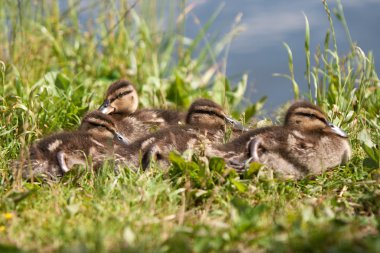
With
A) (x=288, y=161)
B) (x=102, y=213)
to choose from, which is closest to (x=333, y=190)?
(x=288, y=161)

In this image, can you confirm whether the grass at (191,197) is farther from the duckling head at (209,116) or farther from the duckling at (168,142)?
the duckling head at (209,116)

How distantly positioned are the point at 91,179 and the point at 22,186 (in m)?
0.47

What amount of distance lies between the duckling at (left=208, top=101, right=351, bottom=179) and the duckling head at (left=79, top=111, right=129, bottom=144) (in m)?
1.12

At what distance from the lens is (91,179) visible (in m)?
4.73

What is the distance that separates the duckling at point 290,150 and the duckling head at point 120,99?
206 centimetres

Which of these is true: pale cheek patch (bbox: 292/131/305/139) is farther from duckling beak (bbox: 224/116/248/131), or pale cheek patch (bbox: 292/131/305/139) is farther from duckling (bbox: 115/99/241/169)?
duckling beak (bbox: 224/116/248/131)

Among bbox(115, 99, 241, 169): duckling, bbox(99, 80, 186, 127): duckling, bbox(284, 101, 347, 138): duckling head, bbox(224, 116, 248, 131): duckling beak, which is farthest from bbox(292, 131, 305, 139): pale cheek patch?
bbox(99, 80, 186, 127): duckling

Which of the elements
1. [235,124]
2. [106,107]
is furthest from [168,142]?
[106,107]

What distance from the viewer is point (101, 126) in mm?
5727

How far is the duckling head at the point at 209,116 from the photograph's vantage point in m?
5.96

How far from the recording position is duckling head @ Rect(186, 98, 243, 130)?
5961 millimetres

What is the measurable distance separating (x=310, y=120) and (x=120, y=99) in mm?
2192

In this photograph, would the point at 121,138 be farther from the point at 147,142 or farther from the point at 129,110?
the point at 129,110

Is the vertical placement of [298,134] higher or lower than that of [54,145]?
higher
